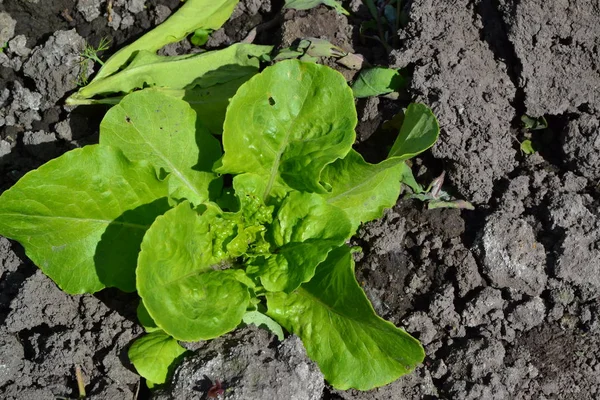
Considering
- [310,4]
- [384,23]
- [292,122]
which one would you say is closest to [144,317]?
[292,122]

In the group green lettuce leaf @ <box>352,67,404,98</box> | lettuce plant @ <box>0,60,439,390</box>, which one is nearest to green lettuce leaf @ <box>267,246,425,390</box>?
lettuce plant @ <box>0,60,439,390</box>

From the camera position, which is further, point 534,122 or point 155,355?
point 534,122

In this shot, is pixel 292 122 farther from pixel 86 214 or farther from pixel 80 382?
pixel 80 382

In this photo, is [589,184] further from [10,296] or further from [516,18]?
[10,296]

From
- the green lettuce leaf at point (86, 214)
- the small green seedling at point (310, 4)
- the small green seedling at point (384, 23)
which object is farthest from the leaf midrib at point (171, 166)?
the small green seedling at point (384, 23)

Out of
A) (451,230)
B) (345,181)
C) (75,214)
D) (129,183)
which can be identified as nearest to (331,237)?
(345,181)
